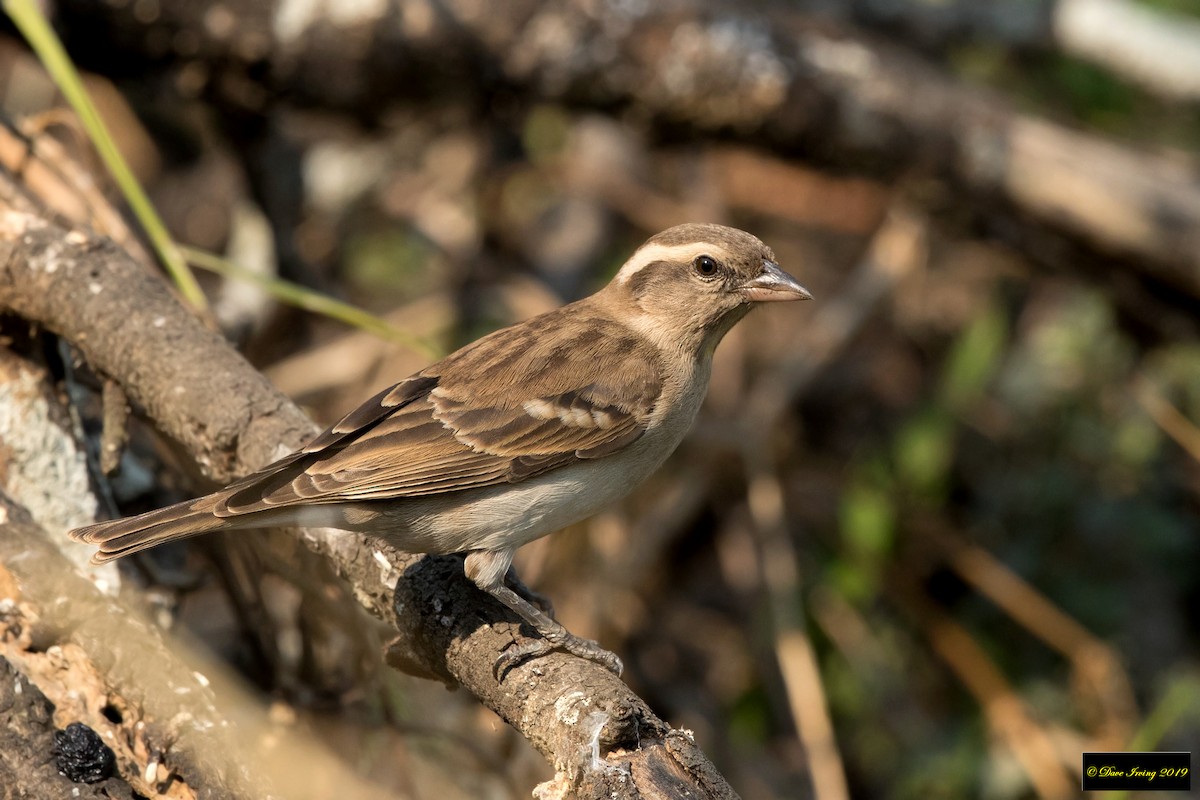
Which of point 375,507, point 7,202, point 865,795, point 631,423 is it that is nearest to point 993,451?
point 865,795

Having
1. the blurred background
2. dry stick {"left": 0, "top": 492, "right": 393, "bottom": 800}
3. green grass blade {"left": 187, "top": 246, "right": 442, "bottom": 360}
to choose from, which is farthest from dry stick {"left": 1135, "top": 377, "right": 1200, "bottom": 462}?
dry stick {"left": 0, "top": 492, "right": 393, "bottom": 800}

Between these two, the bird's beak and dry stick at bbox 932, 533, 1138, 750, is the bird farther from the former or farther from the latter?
dry stick at bbox 932, 533, 1138, 750

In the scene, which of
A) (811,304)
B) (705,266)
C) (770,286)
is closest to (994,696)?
(811,304)

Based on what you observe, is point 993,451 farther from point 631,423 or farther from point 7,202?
point 7,202

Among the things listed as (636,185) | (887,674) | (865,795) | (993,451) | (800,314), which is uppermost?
(636,185)

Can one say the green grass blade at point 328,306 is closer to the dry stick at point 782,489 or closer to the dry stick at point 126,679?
the dry stick at point 126,679

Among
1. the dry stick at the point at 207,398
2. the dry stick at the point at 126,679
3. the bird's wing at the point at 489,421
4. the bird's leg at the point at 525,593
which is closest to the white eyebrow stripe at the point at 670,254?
the bird's wing at the point at 489,421

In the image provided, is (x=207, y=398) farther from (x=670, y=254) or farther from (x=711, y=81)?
(x=711, y=81)
